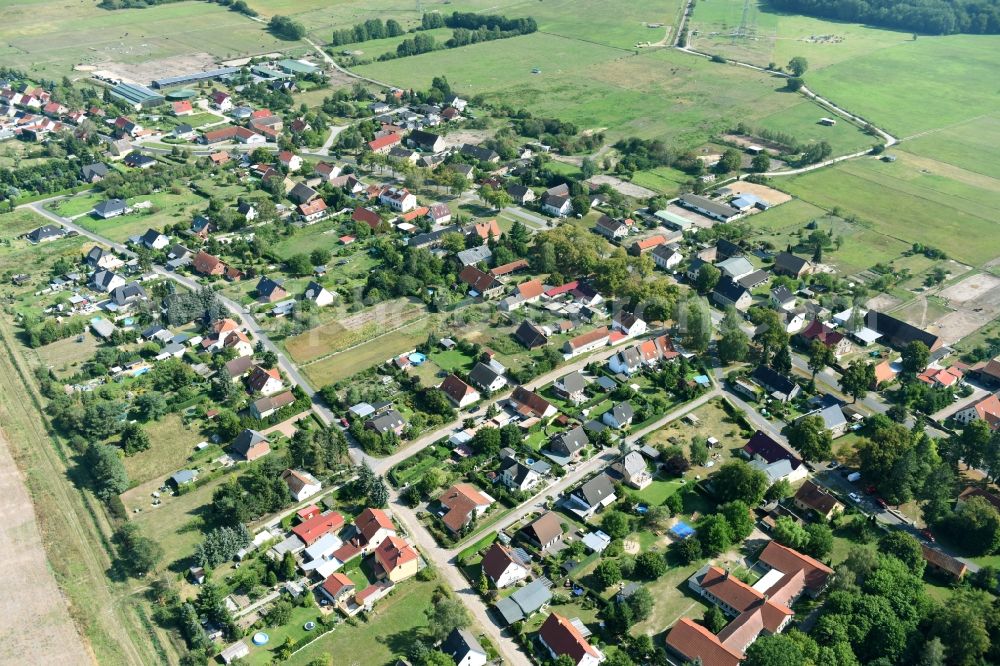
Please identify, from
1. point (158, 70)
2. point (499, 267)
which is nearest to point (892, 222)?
point (499, 267)

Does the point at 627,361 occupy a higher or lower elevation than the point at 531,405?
higher

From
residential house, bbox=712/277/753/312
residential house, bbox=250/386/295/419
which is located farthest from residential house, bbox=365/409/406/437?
residential house, bbox=712/277/753/312

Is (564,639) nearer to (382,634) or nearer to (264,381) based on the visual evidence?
(382,634)

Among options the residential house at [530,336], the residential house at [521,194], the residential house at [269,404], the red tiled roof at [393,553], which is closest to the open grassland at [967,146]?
the residential house at [521,194]

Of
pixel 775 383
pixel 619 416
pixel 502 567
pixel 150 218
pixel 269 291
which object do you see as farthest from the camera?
pixel 150 218

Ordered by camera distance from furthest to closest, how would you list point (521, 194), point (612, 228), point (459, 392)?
point (521, 194)
point (612, 228)
point (459, 392)

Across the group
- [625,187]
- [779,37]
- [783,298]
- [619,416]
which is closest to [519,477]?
[619,416]
